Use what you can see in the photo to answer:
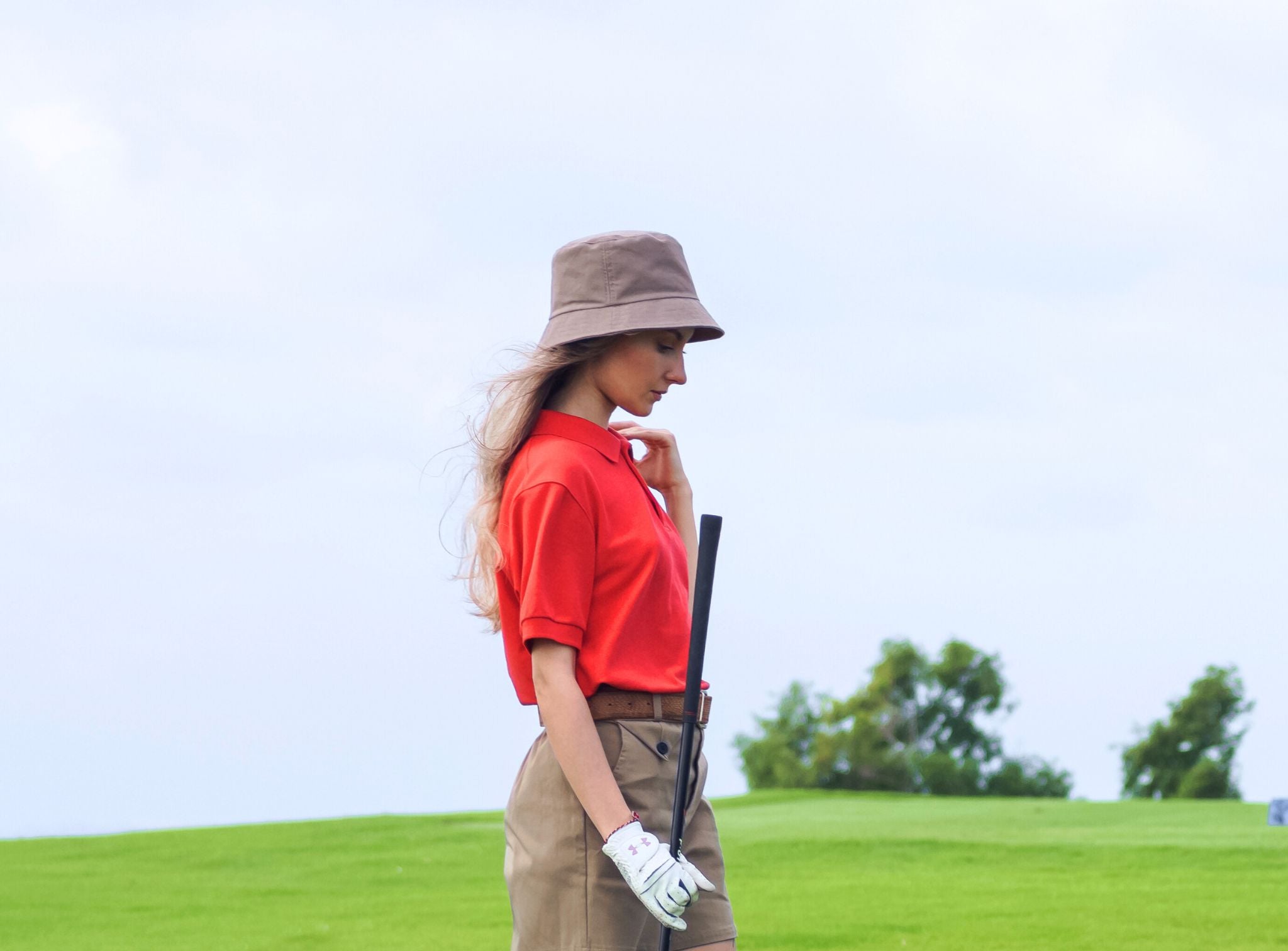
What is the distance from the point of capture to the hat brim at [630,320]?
2504 mm

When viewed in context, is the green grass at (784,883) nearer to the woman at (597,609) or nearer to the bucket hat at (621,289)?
the woman at (597,609)

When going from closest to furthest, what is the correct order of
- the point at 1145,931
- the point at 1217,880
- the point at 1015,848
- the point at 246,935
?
1. the point at 1145,931
2. the point at 246,935
3. the point at 1217,880
4. the point at 1015,848

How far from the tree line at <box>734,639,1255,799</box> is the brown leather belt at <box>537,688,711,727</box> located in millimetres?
19892

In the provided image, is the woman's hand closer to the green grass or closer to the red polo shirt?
the red polo shirt

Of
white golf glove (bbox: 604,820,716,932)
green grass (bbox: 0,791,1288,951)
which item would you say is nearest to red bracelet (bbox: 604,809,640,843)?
white golf glove (bbox: 604,820,716,932)

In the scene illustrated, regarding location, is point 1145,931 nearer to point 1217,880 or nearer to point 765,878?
point 1217,880

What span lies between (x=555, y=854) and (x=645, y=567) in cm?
49

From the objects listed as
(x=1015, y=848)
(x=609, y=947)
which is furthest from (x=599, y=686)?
(x=1015, y=848)

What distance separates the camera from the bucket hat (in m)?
2.52

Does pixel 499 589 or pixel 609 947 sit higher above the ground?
pixel 499 589

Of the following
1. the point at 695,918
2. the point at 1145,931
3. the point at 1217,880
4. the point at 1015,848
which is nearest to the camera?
the point at 695,918

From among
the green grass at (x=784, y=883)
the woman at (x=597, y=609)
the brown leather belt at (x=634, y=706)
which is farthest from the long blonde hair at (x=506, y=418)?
the green grass at (x=784, y=883)

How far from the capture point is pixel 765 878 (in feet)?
29.9

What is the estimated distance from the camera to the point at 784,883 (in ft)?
28.9
